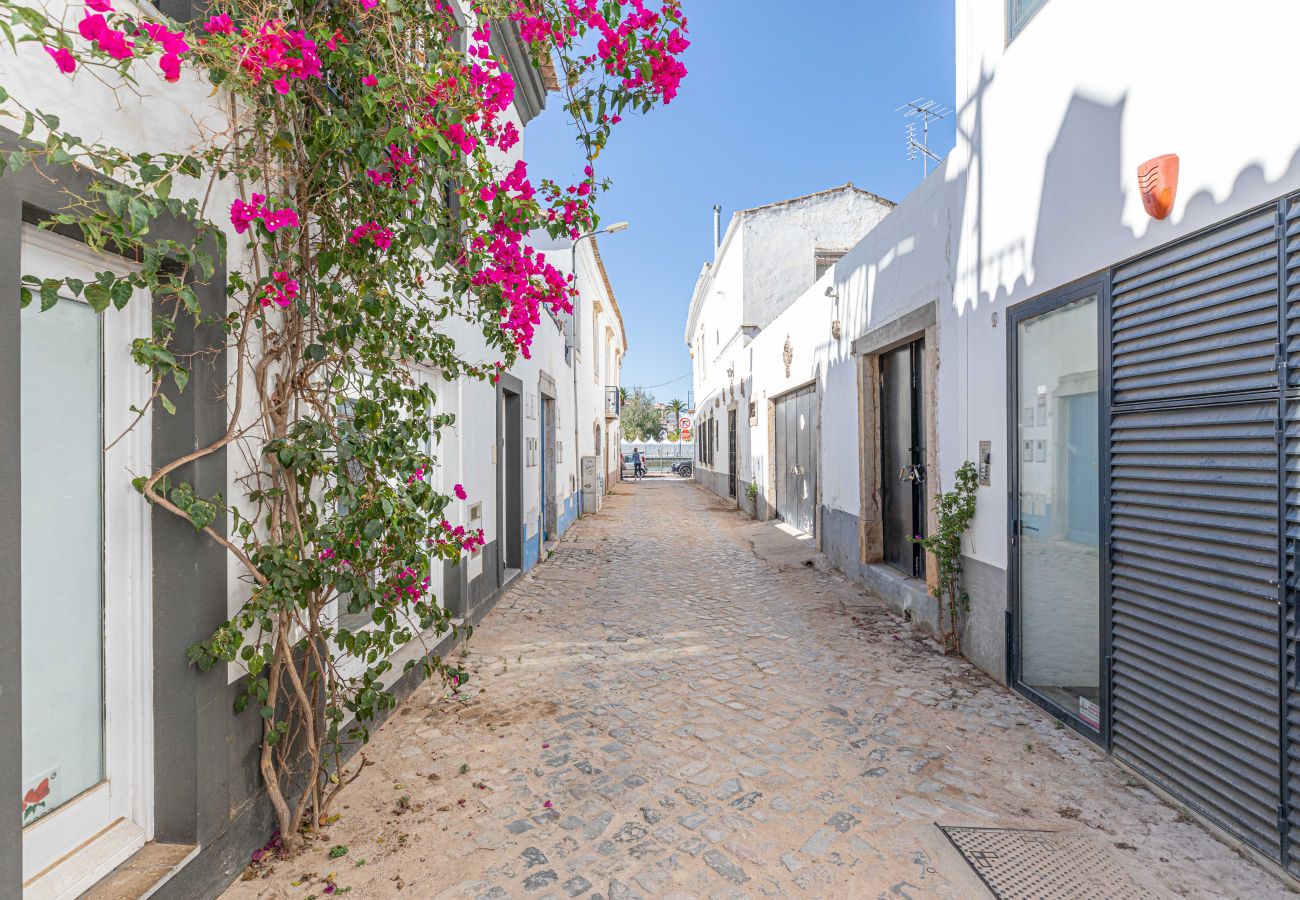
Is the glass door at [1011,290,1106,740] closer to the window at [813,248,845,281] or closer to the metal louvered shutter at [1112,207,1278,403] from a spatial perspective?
the metal louvered shutter at [1112,207,1278,403]

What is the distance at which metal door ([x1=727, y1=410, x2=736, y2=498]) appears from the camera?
17266mm

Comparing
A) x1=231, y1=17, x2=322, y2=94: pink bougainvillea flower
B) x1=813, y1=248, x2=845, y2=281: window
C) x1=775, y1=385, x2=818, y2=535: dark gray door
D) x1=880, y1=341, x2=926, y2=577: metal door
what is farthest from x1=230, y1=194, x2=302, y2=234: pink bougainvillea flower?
x1=813, y1=248, x2=845, y2=281: window

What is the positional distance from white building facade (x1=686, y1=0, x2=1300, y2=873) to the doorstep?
381cm

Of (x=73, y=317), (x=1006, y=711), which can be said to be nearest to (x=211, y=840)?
(x=73, y=317)

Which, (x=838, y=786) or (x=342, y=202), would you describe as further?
(x=838, y=786)

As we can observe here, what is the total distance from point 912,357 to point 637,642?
11.9 ft

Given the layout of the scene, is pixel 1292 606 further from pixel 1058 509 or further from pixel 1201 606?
pixel 1058 509

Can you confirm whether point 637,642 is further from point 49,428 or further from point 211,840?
point 49,428

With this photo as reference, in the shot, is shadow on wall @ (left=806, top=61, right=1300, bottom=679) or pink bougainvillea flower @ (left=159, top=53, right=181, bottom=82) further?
shadow on wall @ (left=806, top=61, right=1300, bottom=679)

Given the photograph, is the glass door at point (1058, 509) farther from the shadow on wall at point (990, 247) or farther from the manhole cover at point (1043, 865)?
the manhole cover at point (1043, 865)

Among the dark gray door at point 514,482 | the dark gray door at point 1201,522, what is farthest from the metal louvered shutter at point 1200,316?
the dark gray door at point 514,482

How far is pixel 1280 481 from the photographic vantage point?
2.38 m

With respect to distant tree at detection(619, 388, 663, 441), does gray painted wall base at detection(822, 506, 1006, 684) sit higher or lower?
lower

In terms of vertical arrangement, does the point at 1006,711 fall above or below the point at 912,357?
below
